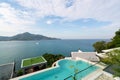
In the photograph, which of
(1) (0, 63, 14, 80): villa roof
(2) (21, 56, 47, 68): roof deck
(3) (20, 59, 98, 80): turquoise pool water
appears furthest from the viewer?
(2) (21, 56, 47, 68): roof deck

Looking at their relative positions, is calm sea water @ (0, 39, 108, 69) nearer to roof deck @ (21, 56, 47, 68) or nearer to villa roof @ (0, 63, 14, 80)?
roof deck @ (21, 56, 47, 68)

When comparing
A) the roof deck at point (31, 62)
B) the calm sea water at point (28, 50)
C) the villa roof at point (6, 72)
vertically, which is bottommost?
the calm sea water at point (28, 50)

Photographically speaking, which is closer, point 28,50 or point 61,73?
point 61,73

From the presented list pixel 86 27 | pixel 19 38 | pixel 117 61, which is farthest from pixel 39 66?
pixel 19 38

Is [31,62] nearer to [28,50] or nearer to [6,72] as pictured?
[6,72]

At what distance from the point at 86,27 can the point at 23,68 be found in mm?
23064

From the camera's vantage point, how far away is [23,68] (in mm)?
10797

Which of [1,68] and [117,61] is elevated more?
[117,61]

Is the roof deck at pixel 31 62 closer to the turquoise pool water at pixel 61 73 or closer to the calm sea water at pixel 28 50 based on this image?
the turquoise pool water at pixel 61 73

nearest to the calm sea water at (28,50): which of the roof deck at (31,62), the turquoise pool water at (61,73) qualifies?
the roof deck at (31,62)

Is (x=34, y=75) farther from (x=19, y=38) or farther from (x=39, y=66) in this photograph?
(x=19, y=38)

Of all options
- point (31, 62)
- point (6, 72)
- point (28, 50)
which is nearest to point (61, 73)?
point (31, 62)

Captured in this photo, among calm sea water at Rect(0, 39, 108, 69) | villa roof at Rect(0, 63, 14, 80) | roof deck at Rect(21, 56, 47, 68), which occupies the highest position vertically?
roof deck at Rect(21, 56, 47, 68)

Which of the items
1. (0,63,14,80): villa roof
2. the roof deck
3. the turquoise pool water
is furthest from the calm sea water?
the turquoise pool water
